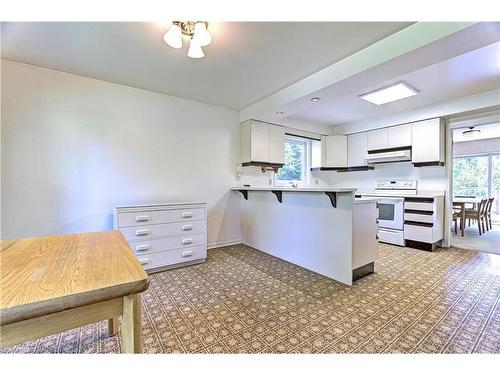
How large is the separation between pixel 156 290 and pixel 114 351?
2.89 feet

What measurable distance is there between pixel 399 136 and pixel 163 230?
14.2 feet

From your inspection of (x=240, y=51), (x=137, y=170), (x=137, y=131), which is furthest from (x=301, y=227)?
(x=137, y=131)

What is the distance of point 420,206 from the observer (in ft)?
12.3

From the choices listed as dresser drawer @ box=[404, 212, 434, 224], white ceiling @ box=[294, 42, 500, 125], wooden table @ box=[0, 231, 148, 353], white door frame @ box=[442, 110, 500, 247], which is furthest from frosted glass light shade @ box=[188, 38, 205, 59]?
white door frame @ box=[442, 110, 500, 247]

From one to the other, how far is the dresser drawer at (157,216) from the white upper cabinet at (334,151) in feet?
10.9

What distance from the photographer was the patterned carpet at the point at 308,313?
4.98ft

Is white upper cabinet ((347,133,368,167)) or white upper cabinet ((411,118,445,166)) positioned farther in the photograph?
white upper cabinet ((347,133,368,167))

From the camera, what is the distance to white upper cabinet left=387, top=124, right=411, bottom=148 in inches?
161

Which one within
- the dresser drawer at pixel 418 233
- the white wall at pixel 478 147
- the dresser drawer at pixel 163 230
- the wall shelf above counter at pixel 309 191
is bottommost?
the dresser drawer at pixel 418 233

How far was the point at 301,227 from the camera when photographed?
2.99 meters

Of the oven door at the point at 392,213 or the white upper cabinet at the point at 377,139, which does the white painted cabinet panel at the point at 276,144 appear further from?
the oven door at the point at 392,213

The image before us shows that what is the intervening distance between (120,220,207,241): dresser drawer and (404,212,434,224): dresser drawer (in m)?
3.42

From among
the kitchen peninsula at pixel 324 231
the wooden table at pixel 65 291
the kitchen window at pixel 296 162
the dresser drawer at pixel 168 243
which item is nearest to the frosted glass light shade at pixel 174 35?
the wooden table at pixel 65 291

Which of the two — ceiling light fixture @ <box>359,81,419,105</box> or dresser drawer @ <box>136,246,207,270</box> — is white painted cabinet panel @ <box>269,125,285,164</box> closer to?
ceiling light fixture @ <box>359,81,419,105</box>
